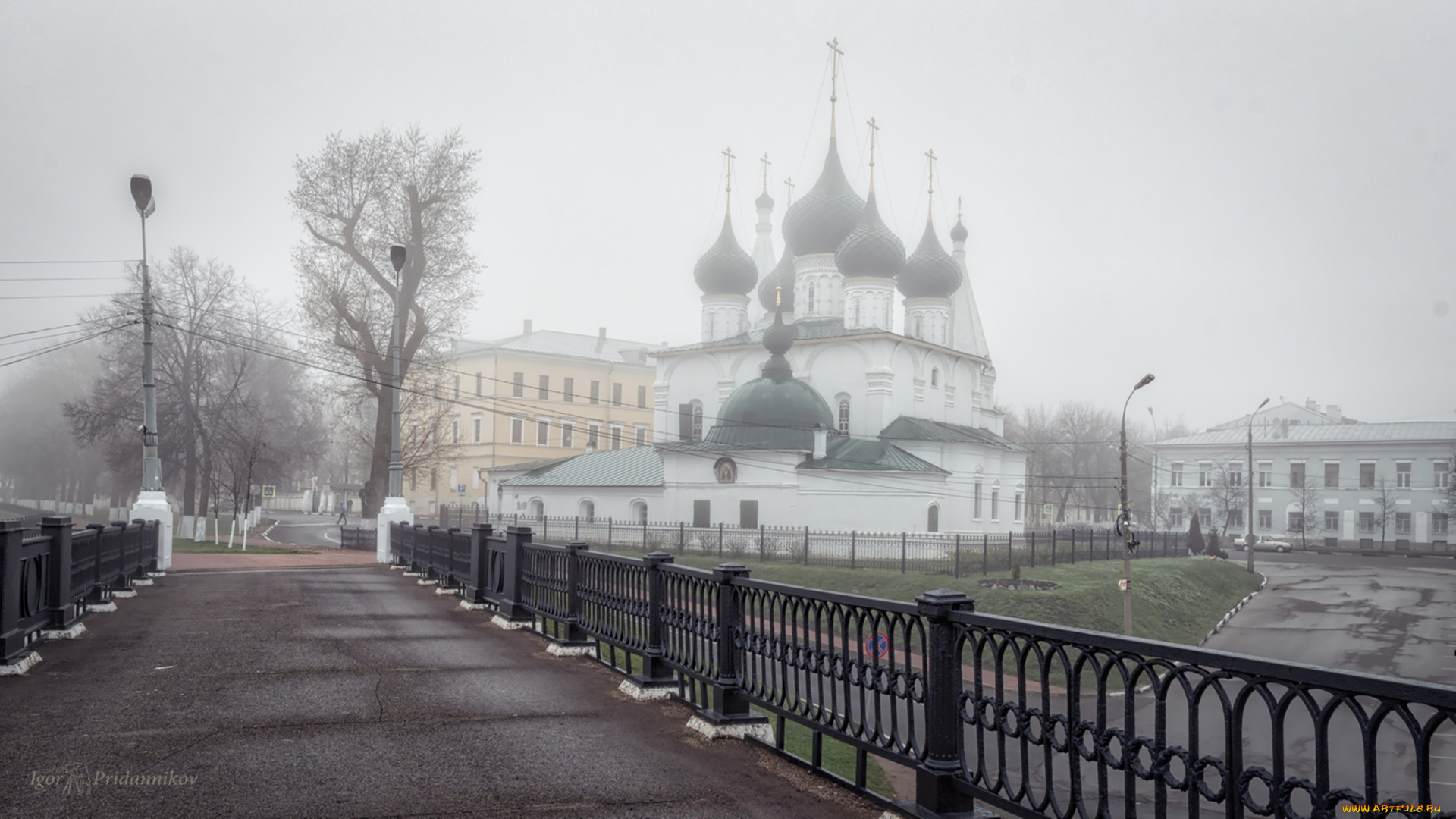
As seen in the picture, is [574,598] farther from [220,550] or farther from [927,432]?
[927,432]

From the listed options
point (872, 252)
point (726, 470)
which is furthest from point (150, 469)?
point (872, 252)

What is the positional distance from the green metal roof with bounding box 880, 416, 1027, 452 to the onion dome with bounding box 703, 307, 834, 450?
2.91 m

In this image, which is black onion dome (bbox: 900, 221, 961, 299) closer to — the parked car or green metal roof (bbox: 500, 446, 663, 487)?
green metal roof (bbox: 500, 446, 663, 487)

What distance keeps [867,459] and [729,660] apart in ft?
107

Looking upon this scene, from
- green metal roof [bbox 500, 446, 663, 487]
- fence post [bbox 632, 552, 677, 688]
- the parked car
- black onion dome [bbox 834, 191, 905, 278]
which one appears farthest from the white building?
fence post [bbox 632, 552, 677, 688]

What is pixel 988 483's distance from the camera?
44.1m

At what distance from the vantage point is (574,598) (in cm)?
962

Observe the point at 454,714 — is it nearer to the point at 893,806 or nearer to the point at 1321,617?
the point at 893,806

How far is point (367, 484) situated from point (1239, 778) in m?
32.7

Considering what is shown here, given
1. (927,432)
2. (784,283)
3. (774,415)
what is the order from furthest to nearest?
1. (784,283)
2. (927,432)
3. (774,415)

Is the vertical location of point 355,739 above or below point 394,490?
below

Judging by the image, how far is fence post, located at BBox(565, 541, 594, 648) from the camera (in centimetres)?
956

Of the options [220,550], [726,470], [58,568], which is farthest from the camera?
[726,470]

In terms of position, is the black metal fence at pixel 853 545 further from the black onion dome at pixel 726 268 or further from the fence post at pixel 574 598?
the fence post at pixel 574 598
